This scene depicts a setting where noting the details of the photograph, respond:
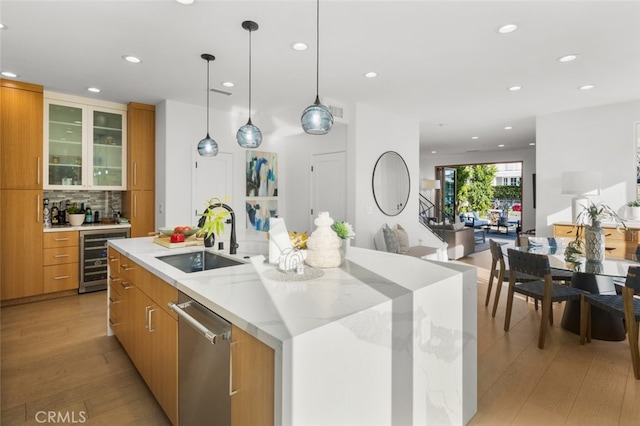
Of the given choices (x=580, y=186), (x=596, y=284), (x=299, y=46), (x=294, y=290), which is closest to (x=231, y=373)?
(x=294, y=290)

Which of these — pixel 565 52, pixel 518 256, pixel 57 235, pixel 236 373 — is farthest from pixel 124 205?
pixel 565 52

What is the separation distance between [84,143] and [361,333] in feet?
16.1

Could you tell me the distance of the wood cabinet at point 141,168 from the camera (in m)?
4.85

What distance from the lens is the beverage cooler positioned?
447 centimetres

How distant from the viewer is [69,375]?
2469mm

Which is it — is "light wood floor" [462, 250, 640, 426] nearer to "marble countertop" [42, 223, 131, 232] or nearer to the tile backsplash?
"marble countertop" [42, 223, 131, 232]

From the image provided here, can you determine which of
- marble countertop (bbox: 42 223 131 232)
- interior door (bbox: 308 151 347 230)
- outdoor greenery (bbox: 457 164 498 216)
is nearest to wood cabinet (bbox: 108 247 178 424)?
marble countertop (bbox: 42 223 131 232)

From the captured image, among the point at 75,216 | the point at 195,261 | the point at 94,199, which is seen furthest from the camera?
the point at 94,199

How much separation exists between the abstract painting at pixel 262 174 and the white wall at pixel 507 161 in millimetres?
6718

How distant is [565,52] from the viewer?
10.3 feet

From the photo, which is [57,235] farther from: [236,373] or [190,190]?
[236,373]

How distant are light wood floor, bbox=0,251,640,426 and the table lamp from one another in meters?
2.30

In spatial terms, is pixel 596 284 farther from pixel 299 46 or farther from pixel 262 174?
pixel 262 174

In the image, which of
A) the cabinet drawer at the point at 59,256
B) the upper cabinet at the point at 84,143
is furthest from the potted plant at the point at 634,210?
the cabinet drawer at the point at 59,256
